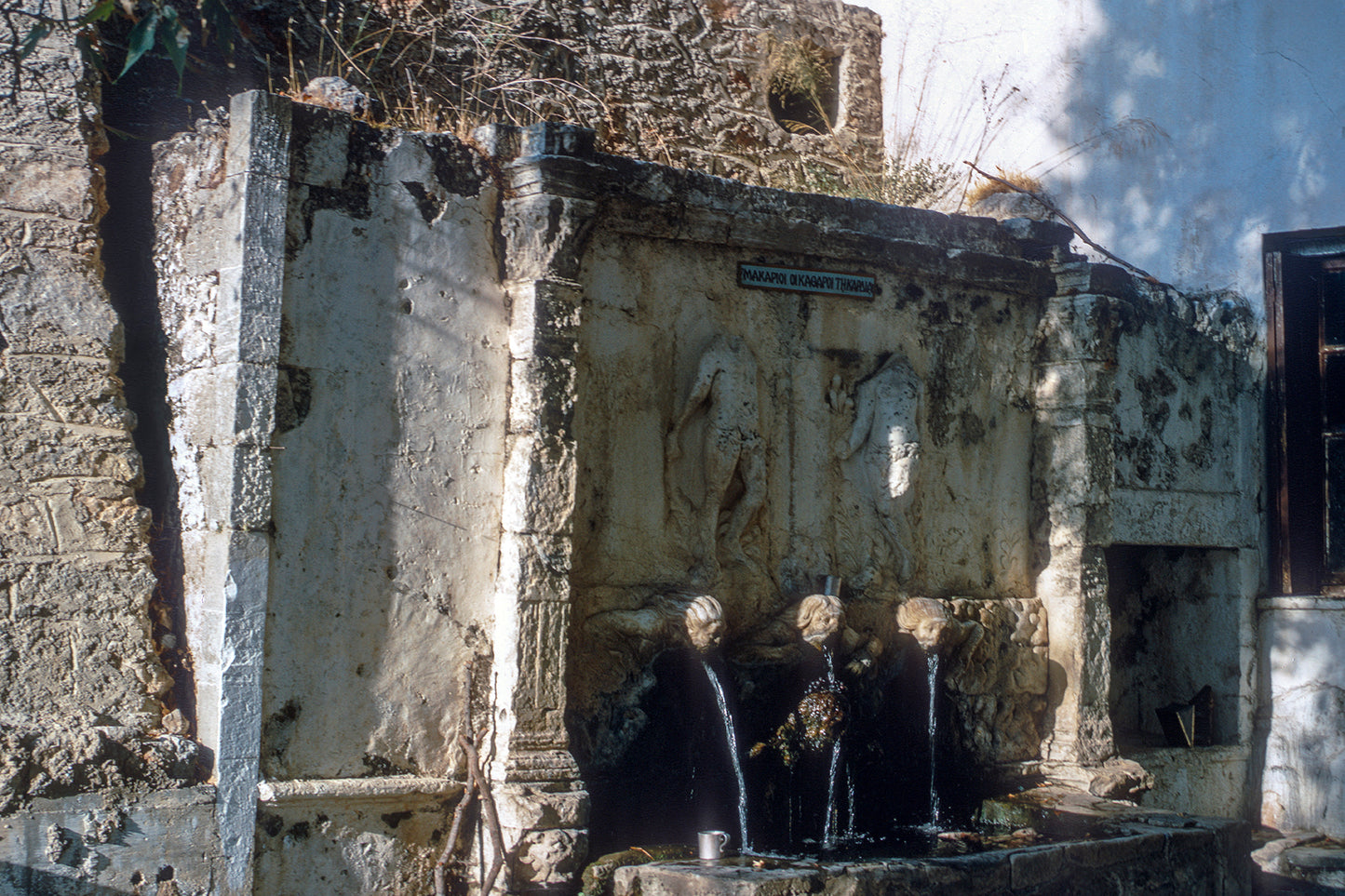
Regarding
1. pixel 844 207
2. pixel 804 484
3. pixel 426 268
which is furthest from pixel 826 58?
pixel 426 268

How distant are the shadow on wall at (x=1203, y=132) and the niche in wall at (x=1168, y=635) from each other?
1.68 meters

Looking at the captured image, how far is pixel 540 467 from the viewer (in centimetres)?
531

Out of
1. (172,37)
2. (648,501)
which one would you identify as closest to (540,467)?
(648,501)

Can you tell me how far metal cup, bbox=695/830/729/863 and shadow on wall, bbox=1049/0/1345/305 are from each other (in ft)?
15.7

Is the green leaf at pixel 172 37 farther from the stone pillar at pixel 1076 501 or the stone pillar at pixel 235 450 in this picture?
the stone pillar at pixel 1076 501

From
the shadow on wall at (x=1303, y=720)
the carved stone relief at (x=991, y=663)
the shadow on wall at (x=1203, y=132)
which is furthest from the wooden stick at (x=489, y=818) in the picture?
the shadow on wall at (x=1203, y=132)

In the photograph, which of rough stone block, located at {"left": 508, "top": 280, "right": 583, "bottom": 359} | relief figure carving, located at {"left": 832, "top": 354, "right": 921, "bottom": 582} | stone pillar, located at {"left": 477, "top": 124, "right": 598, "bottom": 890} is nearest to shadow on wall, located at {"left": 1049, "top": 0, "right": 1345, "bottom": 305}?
relief figure carving, located at {"left": 832, "top": 354, "right": 921, "bottom": 582}

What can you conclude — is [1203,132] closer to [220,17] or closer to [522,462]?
[522,462]

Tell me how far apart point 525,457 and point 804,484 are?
5.34 feet

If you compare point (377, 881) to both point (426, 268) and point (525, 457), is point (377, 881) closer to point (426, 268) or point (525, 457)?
point (525, 457)

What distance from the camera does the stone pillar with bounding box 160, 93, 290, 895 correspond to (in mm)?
4766

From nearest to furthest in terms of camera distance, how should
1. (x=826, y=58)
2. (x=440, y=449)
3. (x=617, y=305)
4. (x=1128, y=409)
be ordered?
(x=440, y=449) < (x=617, y=305) < (x=1128, y=409) < (x=826, y=58)

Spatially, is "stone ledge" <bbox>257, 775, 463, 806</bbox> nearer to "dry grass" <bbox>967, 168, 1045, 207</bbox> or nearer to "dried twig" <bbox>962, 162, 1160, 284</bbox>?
"dried twig" <bbox>962, 162, 1160, 284</bbox>

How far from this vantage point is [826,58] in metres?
9.22
